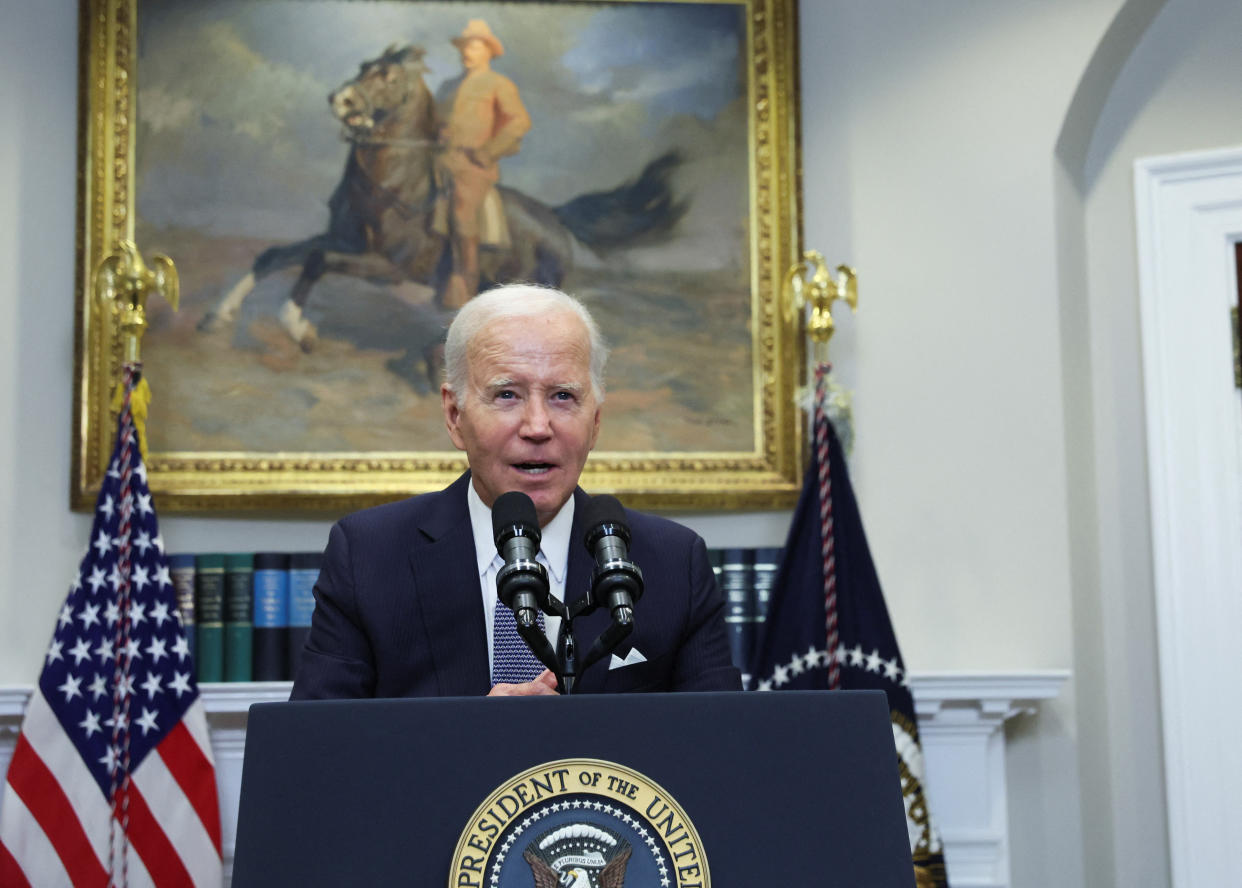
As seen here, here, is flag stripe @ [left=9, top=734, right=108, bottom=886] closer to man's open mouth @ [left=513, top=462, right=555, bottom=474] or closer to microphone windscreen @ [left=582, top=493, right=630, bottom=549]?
man's open mouth @ [left=513, top=462, right=555, bottom=474]

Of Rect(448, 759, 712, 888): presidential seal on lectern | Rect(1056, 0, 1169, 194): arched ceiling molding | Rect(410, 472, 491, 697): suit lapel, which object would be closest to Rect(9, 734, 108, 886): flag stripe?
Rect(410, 472, 491, 697): suit lapel

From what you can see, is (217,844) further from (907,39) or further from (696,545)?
(907,39)

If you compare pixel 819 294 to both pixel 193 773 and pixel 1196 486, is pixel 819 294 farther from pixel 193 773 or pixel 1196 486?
pixel 193 773

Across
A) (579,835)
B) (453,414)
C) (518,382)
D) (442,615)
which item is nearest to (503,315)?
(518,382)

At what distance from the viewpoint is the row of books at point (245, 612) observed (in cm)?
413

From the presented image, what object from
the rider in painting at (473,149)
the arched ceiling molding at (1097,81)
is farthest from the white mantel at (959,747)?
the arched ceiling molding at (1097,81)

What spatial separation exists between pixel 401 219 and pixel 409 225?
0.11ft

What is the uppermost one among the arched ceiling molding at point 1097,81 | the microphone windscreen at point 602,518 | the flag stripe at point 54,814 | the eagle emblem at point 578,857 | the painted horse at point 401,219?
the arched ceiling molding at point 1097,81

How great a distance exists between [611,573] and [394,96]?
3.20m

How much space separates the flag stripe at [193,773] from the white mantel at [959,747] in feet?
0.38

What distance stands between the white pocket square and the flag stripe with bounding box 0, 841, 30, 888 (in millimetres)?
2479

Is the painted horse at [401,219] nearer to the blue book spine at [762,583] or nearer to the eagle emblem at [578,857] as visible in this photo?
the blue book spine at [762,583]

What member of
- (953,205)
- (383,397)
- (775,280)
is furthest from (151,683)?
(953,205)

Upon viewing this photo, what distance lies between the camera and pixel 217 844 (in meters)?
3.93
